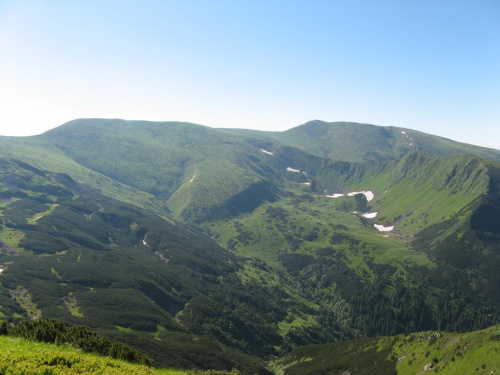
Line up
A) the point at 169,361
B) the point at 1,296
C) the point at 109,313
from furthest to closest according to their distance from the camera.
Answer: the point at 109,313, the point at 1,296, the point at 169,361

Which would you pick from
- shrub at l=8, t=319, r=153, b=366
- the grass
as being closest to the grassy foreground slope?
shrub at l=8, t=319, r=153, b=366

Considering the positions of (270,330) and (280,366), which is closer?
(280,366)

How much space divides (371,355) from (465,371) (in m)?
44.9

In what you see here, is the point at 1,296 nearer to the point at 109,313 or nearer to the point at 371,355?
the point at 109,313

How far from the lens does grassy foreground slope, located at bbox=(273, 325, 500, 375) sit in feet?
318

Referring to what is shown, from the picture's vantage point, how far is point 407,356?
118 meters

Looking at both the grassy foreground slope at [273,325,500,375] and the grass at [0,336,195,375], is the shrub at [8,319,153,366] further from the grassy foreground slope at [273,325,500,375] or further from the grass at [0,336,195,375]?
Answer: the grassy foreground slope at [273,325,500,375]

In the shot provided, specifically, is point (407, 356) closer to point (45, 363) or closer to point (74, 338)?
point (74, 338)

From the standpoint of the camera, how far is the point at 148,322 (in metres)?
152

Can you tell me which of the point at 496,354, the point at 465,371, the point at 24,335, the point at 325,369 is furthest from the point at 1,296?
the point at 496,354

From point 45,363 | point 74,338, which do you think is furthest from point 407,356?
point 45,363

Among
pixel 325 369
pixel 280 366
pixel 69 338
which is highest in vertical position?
pixel 69 338

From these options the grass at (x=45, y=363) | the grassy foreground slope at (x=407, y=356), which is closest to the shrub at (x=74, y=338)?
the grass at (x=45, y=363)

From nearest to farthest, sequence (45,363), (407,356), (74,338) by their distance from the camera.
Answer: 1. (45,363)
2. (74,338)
3. (407,356)
